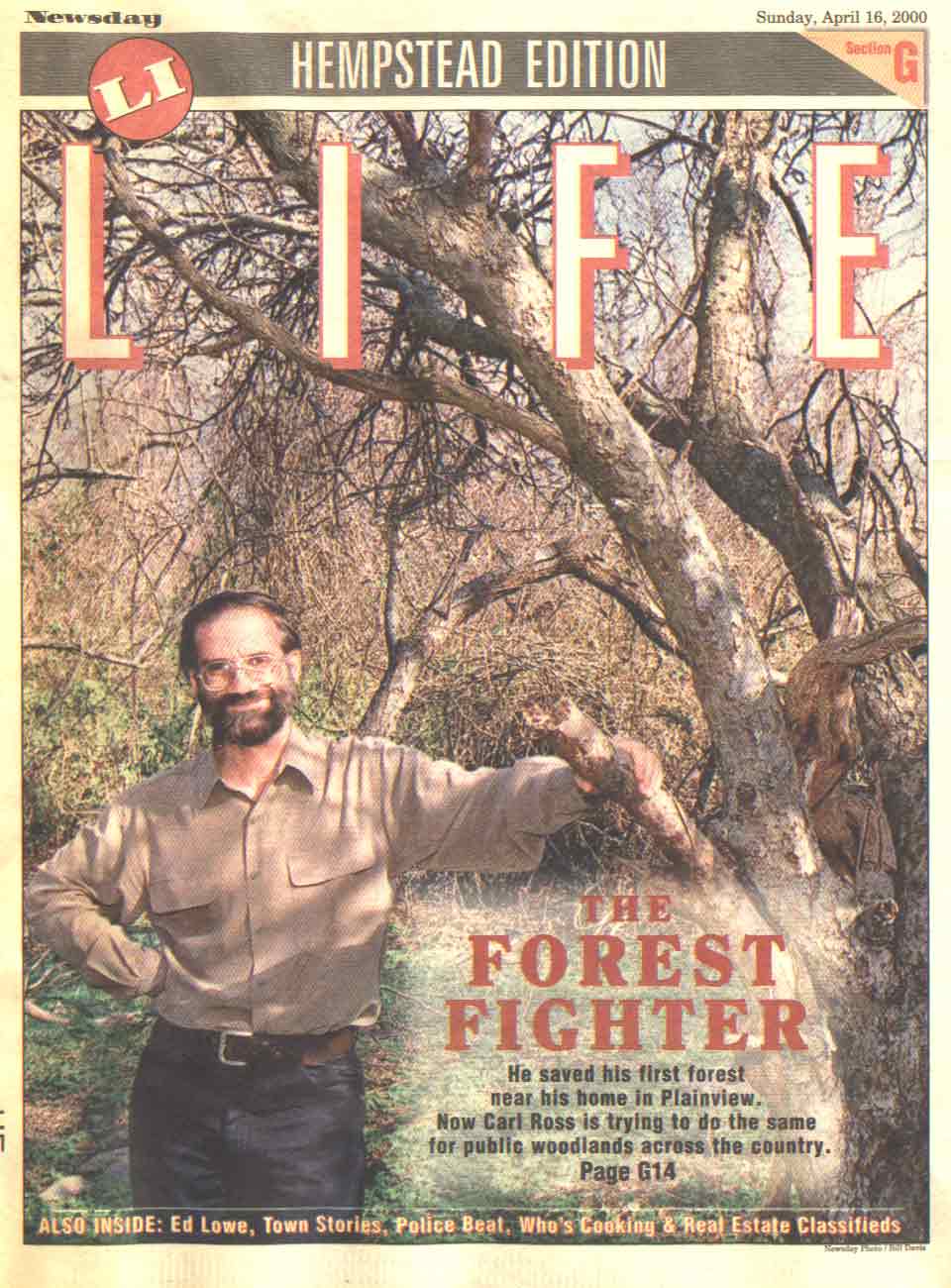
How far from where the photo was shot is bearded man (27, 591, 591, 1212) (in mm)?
3094

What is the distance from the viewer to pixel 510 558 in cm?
319

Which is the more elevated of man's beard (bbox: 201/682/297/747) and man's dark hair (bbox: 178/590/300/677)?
man's dark hair (bbox: 178/590/300/677)

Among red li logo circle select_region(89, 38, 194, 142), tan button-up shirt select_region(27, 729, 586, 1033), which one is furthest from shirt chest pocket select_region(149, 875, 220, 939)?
red li logo circle select_region(89, 38, 194, 142)

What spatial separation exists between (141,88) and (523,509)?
123 cm

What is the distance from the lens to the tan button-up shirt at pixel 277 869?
10.2 ft

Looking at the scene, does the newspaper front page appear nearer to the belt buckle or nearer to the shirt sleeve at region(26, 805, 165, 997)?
the shirt sleeve at region(26, 805, 165, 997)

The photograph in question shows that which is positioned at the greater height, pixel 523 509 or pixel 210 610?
pixel 523 509

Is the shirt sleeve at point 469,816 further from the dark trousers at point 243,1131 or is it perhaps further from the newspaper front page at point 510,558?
the dark trousers at point 243,1131

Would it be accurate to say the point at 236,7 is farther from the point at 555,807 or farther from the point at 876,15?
the point at 555,807

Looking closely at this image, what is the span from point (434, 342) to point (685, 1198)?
1.94 m

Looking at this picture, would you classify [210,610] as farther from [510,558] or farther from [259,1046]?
[259,1046]

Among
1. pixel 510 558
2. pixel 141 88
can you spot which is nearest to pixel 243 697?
pixel 510 558

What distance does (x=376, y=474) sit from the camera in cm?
319

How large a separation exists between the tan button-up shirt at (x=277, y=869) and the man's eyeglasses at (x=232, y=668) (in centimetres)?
15
